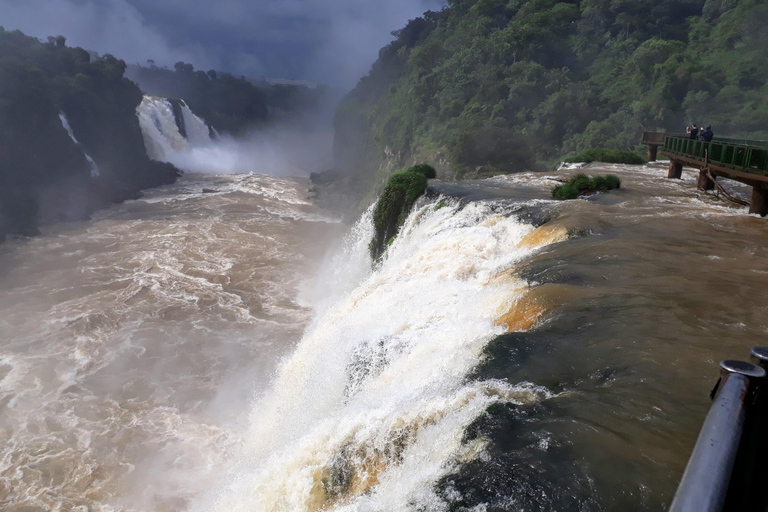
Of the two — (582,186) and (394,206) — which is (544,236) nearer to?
(582,186)

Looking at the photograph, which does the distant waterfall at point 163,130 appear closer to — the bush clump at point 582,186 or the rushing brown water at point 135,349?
the rushing brown water at point 135,349

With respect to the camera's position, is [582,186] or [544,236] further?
[582,186]

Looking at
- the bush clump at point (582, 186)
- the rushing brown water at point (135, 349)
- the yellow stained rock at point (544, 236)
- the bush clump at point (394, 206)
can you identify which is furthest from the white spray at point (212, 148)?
the yellow stained rock at point (544, 236)

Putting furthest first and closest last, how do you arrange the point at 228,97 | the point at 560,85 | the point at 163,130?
the point at 228,97
the point at 163,130
the point at 560,85

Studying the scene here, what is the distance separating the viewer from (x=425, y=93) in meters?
43.3

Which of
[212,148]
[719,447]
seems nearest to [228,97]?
[212,148]

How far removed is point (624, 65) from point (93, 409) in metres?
36.6

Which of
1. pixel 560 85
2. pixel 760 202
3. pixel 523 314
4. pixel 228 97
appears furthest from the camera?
pixel 228 97

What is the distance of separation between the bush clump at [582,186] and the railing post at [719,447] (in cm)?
1140

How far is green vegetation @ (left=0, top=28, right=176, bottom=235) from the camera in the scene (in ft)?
89.7

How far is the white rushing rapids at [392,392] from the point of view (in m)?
4.17

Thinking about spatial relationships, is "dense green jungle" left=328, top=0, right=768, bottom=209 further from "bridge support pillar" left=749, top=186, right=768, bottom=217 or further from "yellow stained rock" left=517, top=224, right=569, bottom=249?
"yellow stained rock" left=517, top=224, right=569, bottom=249

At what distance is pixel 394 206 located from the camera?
15.9 m

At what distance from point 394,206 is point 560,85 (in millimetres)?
24899
